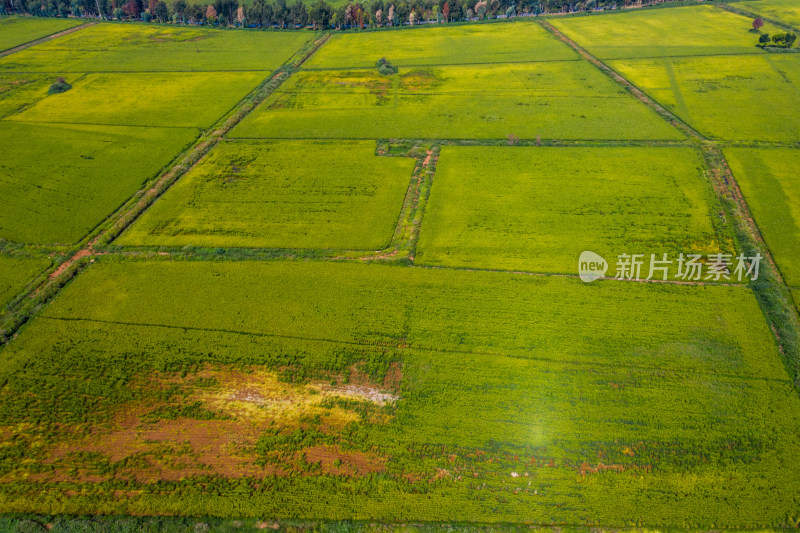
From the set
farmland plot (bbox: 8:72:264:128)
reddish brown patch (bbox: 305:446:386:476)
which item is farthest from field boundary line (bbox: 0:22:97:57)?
reddish brown patch (bbox: 305:446:386:476)

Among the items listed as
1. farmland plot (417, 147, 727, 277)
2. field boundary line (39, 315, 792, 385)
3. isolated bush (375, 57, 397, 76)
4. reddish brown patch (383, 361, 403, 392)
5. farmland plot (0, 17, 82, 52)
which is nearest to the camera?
field boundary line (39, 315, 792, 385)

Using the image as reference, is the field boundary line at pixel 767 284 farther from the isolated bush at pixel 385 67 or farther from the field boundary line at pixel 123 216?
the field boundary line at pixel 123 216

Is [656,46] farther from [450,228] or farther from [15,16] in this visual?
[15,16]

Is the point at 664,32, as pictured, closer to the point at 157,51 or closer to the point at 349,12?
the point at 349,12

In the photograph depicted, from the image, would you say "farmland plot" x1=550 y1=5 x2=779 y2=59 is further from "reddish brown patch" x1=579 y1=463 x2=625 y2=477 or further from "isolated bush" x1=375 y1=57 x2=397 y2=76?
"reddish brown patch" x1=579 y1=463 x2=625 y2=477

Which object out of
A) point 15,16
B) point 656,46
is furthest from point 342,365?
point 15,16

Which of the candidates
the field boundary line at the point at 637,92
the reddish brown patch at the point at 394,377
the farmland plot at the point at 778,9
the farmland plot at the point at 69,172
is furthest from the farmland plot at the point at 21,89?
the farmland plot at the point at 778,9

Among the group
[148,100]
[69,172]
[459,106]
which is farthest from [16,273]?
[459,106]

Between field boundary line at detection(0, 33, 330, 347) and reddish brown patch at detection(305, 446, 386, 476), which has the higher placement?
field boundary line at detection(0, 33, 330, 347)
